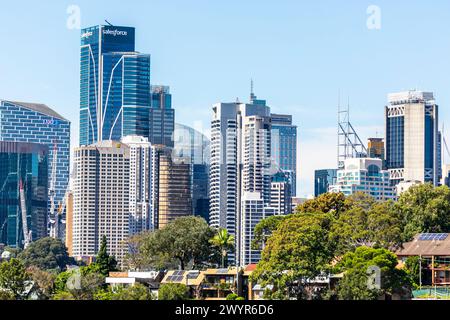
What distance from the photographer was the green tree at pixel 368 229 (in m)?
52.1

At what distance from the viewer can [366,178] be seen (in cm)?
18462

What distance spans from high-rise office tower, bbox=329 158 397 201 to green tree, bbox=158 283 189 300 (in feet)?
410

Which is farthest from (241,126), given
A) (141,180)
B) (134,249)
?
(134,249)

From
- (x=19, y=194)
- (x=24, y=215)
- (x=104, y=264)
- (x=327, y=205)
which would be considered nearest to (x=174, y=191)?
(x=24, y=215)

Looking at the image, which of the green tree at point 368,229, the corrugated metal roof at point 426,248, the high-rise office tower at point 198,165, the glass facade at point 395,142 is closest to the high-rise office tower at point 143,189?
the high-rise office tower at point 198,165

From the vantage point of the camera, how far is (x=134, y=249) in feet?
320

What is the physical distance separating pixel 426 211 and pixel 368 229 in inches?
235

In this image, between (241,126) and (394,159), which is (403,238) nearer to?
(241,126)

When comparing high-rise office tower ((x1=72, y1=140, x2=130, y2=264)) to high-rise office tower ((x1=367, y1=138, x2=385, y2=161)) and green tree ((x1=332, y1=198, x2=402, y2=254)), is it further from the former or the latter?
green tree ((x1=332, y1=198, x2=402, y2=254))

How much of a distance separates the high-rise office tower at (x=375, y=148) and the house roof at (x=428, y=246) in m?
124

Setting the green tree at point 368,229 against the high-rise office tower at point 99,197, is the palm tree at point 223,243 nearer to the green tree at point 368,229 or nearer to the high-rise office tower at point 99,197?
the green tree at point 368,229
